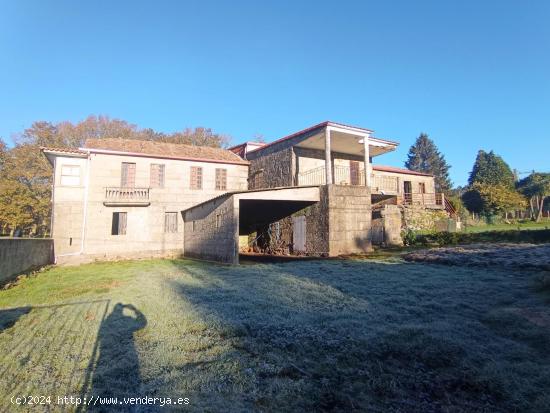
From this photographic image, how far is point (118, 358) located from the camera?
148 inches

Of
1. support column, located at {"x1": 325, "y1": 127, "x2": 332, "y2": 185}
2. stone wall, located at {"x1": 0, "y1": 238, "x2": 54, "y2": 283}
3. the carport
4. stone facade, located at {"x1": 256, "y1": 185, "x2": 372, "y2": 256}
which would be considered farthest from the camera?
support column, located at {"x1": 325, "y1": 127, "x2": 332, "y2": 185}

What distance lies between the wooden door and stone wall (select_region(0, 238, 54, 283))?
12.2 metres

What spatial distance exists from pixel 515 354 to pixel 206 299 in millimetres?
5169

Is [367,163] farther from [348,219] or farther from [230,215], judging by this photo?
[230,215]

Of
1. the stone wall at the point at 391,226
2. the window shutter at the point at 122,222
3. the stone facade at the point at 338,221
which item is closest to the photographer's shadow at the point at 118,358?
the stone facade at the point at 338,221

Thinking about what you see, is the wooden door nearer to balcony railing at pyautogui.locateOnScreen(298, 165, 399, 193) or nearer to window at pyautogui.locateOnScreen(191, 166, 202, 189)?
balcony railing at pyautogui.locateOnScreen(298, 165, 399, 193)

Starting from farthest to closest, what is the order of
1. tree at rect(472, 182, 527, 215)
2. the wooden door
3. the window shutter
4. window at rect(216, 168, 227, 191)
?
tree at rect(472, 182, 527, 215) → window at rect(216, 168, 227, 191) → the window shutter → the wooden door

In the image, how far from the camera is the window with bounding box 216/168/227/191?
22377mm

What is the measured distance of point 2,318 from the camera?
5867 millimetres

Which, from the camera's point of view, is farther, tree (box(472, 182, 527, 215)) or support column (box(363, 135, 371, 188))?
tree (box(472, 182, 527, 215))

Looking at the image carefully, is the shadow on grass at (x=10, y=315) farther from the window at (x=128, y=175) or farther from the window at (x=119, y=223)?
the window at (x=128, y=175)

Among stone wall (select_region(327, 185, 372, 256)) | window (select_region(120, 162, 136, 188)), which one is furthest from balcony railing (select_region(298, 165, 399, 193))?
window (select_region(120, 162, 136, 188))

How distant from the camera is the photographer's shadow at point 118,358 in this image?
10.0 ft

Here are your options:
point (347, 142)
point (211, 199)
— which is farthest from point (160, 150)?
point (347, 142)
